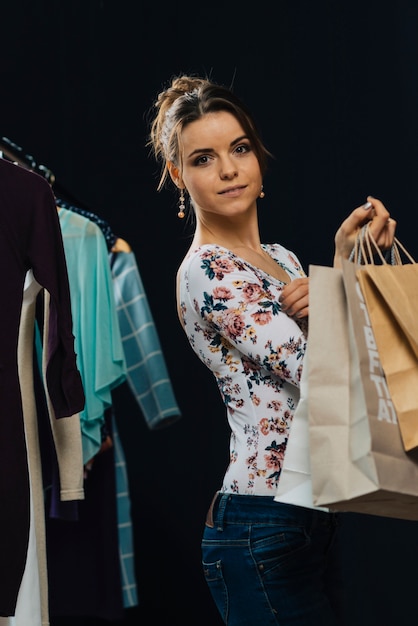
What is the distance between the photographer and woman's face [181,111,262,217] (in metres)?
1.82

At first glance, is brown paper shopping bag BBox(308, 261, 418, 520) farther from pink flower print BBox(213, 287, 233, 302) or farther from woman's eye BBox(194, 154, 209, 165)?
woman's eye BBox(194, 154, 209, 165)

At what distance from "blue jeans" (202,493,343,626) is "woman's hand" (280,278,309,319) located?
12.2 inches

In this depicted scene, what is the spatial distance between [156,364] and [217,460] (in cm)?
56

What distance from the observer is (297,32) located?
3.12 metres

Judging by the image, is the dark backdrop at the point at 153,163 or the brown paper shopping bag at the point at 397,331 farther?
the dark backdrop at the point at 153,163

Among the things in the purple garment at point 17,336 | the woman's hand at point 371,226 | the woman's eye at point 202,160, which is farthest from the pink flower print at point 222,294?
the purple garment at point 17,336

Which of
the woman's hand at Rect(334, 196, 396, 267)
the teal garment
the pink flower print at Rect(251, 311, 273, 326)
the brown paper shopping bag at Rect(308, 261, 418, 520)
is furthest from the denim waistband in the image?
the teal garment

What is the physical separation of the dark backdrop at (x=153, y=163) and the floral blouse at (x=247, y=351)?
130 cm

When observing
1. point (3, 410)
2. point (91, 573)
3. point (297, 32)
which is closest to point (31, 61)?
point (297, 32)

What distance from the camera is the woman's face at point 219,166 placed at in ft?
5.98

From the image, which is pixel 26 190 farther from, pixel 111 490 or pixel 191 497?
pixel 191 497

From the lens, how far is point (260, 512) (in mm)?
1609

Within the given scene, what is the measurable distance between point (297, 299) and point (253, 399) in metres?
0.19

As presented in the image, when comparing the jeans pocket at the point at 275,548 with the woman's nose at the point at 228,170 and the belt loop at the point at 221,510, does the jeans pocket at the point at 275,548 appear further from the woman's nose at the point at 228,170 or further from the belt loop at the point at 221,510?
the woman's nose at the point at 228,170
